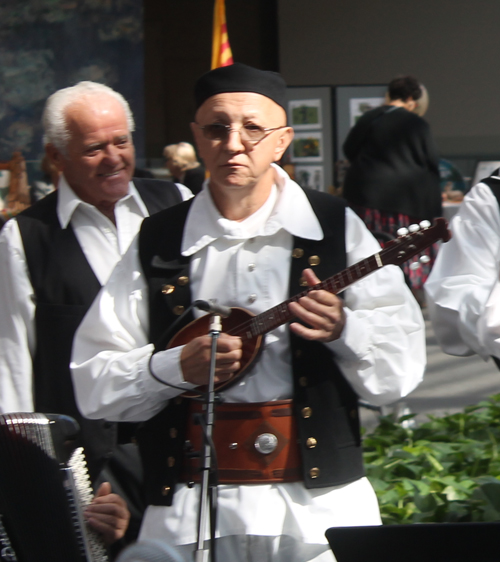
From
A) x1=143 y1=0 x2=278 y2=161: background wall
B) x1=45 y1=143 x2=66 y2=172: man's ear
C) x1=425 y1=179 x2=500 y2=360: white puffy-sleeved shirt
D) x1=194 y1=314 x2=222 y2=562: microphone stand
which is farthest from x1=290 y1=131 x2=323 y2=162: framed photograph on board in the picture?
x1=194 y1=314 x2=222 y2=562: microphone stand

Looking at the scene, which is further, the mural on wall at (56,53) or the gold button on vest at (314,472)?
the mural on wall at (56,53)

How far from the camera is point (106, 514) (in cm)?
255

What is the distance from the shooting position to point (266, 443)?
2176 mm

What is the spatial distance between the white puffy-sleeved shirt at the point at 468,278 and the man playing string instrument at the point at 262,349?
0.39 m

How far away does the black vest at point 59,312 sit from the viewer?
301 cm

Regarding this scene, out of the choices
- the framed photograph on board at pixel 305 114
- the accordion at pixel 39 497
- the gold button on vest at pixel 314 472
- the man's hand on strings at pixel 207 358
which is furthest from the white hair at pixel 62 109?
the framed photograph on board at pixel 305 114

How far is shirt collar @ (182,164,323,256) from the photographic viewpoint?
227 cm

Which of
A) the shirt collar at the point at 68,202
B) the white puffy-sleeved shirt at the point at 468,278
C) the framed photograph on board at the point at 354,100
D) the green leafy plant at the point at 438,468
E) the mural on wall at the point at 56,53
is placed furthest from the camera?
the framed photograph on board at the point at 354,100

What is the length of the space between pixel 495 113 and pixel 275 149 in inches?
449

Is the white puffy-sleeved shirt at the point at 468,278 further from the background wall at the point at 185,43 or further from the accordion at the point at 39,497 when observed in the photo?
the background wall at the point at 185,43

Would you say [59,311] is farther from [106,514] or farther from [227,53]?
[227,53]

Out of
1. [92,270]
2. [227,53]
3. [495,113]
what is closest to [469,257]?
[92,270]

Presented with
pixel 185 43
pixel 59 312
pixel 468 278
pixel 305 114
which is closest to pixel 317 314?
pixel 468 278

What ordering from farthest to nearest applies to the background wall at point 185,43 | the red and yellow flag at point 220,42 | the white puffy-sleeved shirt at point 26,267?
the background wall at point 185,43, the red and yellow flag at point 220,42, the white puffy-sleeved shirt at point 26,267
